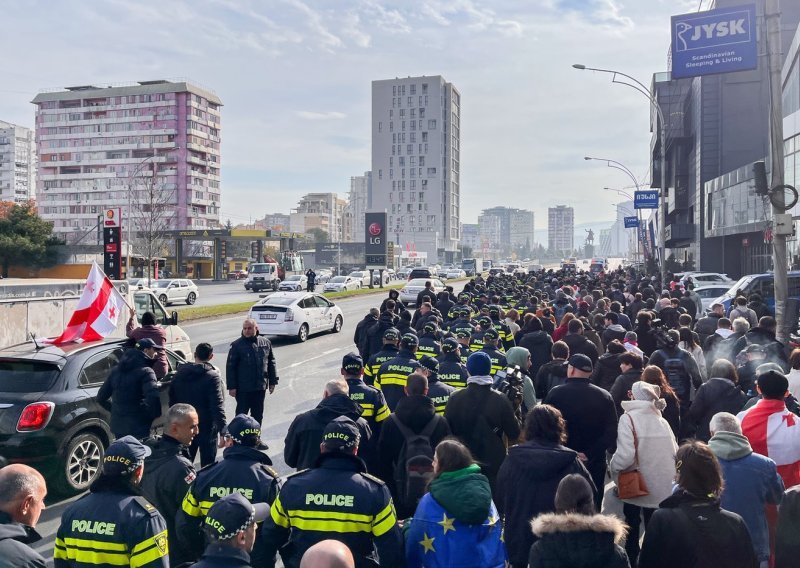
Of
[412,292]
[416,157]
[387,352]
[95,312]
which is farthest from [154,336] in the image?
[416,157]

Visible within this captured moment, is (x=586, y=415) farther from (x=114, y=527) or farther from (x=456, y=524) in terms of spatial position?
(x=114, y=527)

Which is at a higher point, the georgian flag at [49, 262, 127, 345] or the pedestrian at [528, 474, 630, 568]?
the georgian flag at [49, 262, 127, 345]

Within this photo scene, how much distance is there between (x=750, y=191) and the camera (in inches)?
1326

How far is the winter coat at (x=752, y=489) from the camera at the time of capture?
4398 mm

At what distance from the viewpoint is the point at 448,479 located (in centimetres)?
383

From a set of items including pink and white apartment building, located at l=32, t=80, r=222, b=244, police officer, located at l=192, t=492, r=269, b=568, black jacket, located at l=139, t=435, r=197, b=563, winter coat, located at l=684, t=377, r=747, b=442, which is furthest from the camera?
pink and white apartment building, located at l=32, t=80, r=222, b=244

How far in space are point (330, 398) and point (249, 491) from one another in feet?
4.75

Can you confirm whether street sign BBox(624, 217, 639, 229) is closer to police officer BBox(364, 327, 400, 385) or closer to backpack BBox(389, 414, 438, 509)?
police officer BBox(364, 327, 400, 385)

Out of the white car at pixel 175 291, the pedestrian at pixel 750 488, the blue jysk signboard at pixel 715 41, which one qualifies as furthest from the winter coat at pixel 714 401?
the white car at pixel 175 291

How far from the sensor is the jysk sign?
5319 cm

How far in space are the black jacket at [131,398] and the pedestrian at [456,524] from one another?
14.4 feet

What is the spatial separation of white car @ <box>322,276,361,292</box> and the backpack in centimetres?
4365

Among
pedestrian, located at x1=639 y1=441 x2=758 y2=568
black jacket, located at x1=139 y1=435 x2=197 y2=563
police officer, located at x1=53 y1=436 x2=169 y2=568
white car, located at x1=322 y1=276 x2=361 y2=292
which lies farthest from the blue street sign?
police officer, located at x1=53 y1=436 x2=169 y2=568

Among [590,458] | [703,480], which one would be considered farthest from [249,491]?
[590,458]
